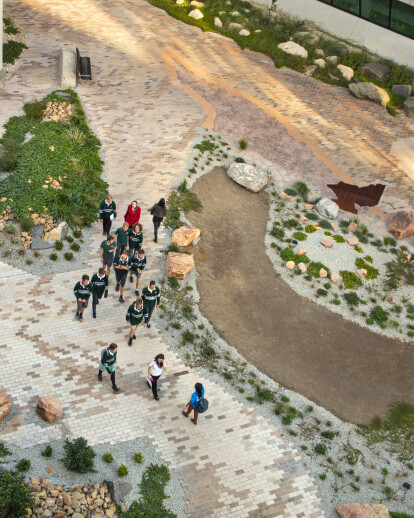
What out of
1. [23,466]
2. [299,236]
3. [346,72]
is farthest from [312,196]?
[23,466]

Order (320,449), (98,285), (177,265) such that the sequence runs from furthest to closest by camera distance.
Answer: (177,265) < (98,285) < (320,449)

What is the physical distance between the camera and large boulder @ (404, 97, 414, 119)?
28.5 meters

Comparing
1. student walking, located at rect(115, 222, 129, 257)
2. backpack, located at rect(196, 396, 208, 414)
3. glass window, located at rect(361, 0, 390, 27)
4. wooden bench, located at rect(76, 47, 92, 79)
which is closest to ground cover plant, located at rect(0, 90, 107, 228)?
student walking, located at rect(115, 222, 129, 257)

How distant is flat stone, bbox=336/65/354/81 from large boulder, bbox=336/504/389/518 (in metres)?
24.0

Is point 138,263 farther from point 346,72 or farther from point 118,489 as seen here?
point 346,72

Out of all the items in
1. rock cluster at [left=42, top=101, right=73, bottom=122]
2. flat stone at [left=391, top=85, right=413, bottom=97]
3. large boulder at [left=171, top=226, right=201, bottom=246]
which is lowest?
large boulder at [left=171, top=226, right=201, bottom=246]

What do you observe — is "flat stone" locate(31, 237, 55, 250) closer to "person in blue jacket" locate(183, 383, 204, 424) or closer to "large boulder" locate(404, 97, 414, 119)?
"person in blue jacket" locate(183, 383, 204, 424)

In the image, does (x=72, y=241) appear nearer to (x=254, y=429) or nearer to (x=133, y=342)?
(x=133, y=342)

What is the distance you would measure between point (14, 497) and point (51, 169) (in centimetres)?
1176

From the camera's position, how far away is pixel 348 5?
32.3 m

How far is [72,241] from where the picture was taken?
17047mm

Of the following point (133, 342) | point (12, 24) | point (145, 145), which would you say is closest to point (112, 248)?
point (133, 342)

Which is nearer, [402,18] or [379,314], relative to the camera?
[379,314]

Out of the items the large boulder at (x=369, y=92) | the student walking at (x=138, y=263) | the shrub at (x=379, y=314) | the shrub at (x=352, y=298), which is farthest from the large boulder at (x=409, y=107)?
the student walking at (x=138, y=263)
